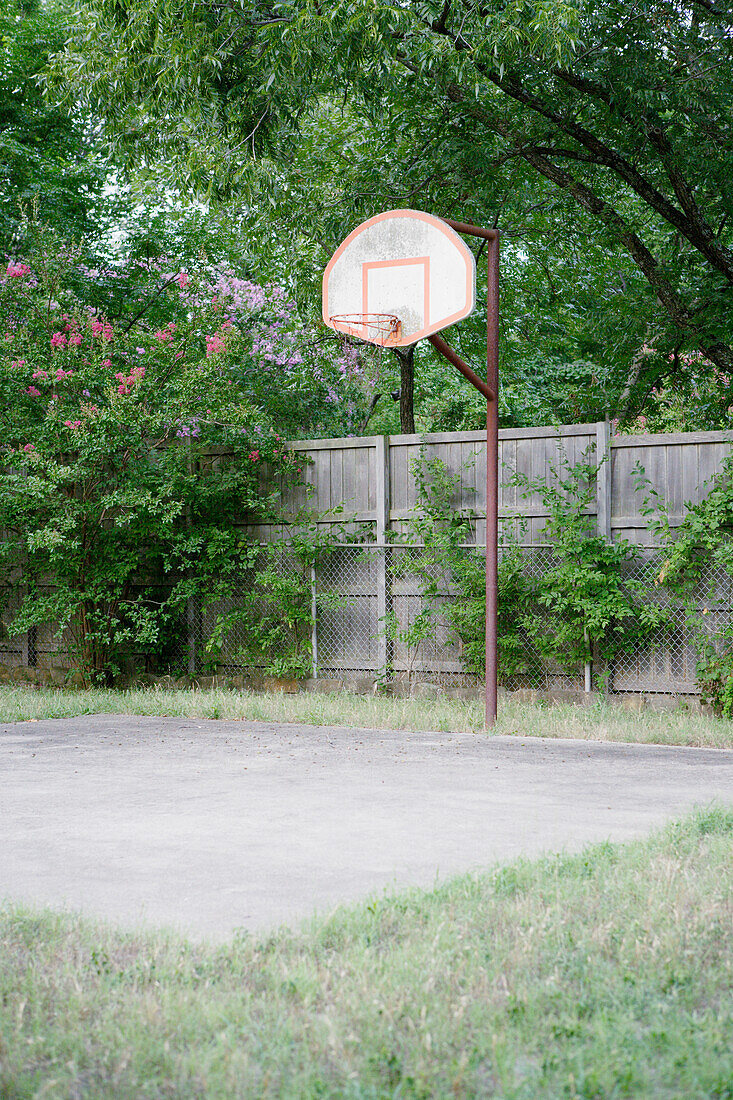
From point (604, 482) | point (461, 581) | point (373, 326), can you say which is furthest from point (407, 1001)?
point (461, 581)

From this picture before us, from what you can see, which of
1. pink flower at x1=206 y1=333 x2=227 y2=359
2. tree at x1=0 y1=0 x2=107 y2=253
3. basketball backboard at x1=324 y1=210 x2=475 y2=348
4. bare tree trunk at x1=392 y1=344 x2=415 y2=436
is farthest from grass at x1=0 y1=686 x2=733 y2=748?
tree at x1=0 y1=0 x2=107 y2=253

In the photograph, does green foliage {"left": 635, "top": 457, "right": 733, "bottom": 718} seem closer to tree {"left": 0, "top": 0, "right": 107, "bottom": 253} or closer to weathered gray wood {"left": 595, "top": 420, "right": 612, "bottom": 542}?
weathered gray wood {"left": 595, "top": 420, "right": 612, "bottom": 542}

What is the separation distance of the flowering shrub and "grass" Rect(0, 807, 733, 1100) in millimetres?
8033

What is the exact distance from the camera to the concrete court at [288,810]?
13.6ft

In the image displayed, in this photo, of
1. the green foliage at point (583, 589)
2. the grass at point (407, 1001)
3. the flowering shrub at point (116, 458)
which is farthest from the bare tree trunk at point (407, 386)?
the grass at point (407, 1001)

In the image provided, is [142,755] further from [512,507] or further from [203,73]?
[203,73]

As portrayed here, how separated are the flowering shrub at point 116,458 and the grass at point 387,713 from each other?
118 cm

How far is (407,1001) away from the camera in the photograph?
2.96 m

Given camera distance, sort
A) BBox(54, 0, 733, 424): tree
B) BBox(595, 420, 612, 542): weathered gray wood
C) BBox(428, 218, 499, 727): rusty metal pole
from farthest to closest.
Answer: BBox(595, 420, 612, 542): weathered gray wood < BBox(428, 218, 499, 727): rusty metal pole < BBox(54, 0, 733, 424): tree

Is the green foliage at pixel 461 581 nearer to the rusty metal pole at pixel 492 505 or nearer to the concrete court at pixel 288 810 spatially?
the rusty metal pole at pixel 492 505

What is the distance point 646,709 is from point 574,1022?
697cm

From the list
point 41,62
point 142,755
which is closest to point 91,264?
point 41,62

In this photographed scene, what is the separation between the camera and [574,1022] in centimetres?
282

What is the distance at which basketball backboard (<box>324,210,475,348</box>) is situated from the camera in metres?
8.97
